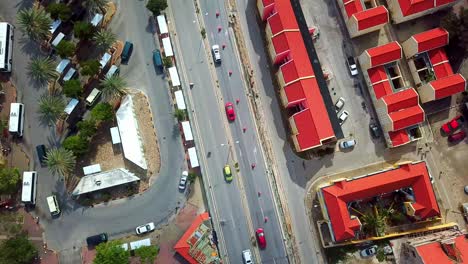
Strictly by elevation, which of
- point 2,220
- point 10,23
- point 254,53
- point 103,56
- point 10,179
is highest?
point 10,23

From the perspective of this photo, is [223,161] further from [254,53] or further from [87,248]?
[87,248]

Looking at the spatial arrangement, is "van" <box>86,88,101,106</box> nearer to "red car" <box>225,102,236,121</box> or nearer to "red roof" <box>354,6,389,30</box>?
"red car" <box>225,102,236,121</box>

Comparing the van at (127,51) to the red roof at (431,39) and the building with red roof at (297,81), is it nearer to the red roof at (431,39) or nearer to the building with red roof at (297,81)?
the building with red roof at (297,81)

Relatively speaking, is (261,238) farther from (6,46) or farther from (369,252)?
(6,46)

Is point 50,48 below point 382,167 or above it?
above

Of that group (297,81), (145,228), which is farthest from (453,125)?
(145,228)

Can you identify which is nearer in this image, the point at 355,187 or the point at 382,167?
the point at 355,187

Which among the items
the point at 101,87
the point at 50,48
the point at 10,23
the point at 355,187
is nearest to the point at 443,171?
the point at 355,187

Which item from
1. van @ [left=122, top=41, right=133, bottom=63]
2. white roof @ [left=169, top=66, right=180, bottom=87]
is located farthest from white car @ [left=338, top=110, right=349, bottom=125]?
van @ [left=122, top=41, right=133, bottom=63]
